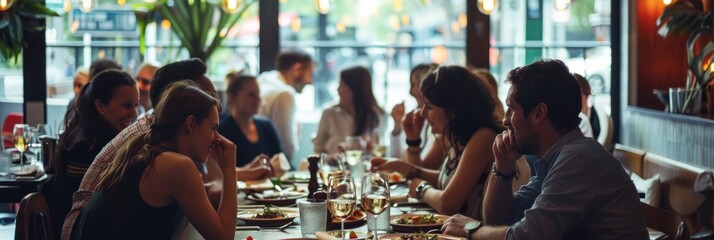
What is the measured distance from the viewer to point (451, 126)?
13.5ft

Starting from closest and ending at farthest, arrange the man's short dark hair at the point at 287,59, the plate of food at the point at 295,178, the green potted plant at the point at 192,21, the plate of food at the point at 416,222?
the plate of food at the point at 416,222
the plate of food at the point at 295,178
the man's short dark hair at the point at 287,59
the green potted plant at the point at 192,21

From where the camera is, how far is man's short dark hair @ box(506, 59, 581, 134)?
2844 mm

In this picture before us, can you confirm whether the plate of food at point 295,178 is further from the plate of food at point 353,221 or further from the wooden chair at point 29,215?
the wooden chair at point 29,215

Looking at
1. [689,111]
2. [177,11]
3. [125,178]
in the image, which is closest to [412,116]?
[689,111]

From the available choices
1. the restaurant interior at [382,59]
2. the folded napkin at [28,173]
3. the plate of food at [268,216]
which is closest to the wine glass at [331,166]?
the restaurant interior at [382,59]

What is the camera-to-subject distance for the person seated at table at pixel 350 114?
→ 6.78 meters

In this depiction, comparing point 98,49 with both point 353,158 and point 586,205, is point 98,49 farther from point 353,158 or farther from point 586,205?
point 586,205

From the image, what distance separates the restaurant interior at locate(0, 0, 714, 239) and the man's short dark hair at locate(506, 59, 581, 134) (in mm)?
893

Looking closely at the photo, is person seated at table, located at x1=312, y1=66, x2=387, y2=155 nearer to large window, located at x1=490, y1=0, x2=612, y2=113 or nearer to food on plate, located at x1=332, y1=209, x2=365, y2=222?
large window, located at x1=490, y1=0, x2=612, y2=113

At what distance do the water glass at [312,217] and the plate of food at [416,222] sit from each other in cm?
28

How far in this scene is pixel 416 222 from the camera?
11.3ft

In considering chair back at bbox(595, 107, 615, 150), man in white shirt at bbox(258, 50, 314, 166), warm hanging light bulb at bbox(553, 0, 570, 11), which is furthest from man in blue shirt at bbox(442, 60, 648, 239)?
warm hanging light bulb at bbox(553, 0, 570, 11)

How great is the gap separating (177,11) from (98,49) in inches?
35.6

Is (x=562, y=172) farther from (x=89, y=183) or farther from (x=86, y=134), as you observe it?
(x=86, y=134)
